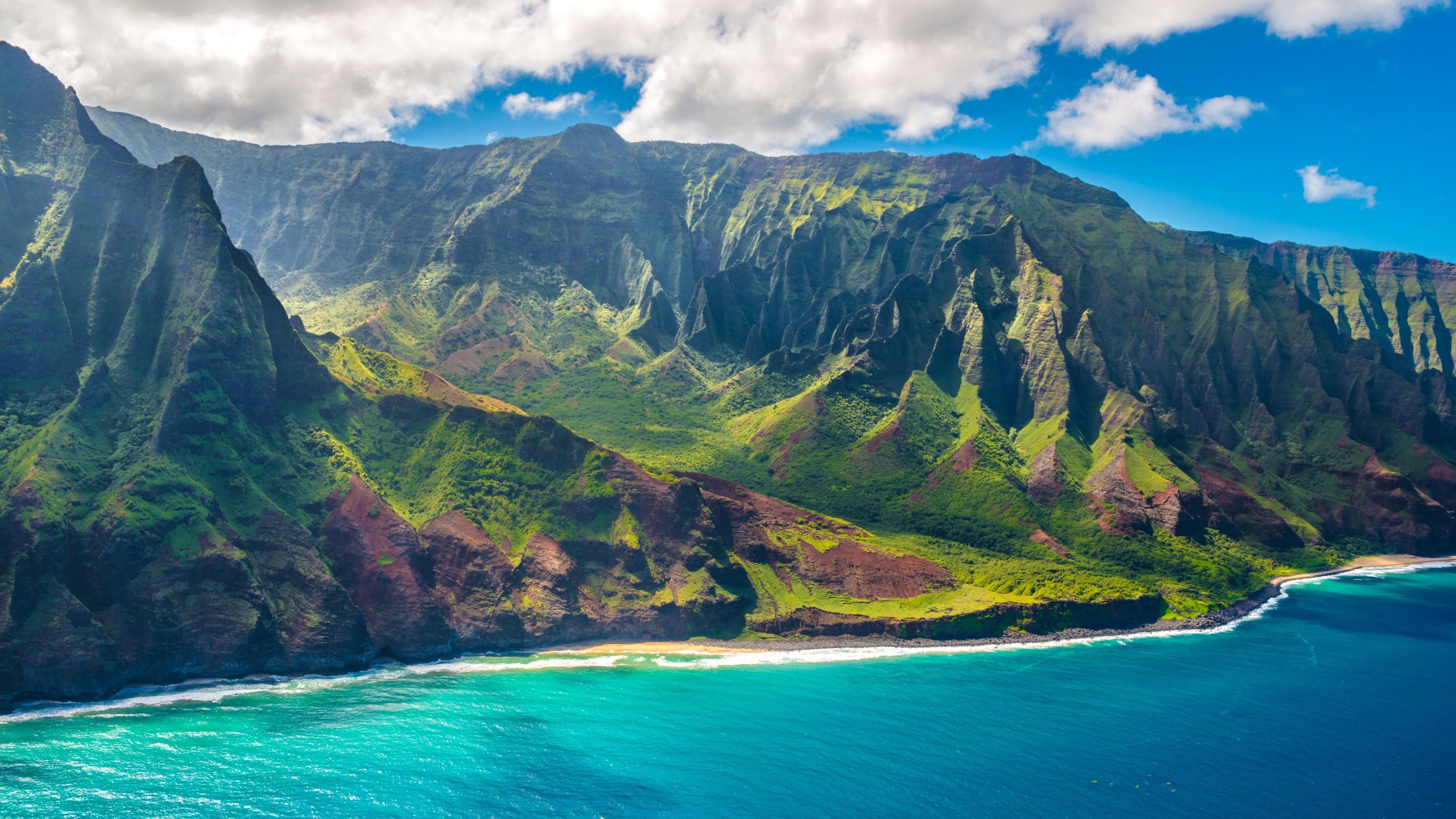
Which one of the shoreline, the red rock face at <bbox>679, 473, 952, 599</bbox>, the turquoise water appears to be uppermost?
the red rock face at <bbox>679, 473, 952, 599</bbox>

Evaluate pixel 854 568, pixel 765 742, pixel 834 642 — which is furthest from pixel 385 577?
pixel 854 568

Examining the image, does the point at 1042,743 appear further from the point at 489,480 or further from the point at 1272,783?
the point at 489,480

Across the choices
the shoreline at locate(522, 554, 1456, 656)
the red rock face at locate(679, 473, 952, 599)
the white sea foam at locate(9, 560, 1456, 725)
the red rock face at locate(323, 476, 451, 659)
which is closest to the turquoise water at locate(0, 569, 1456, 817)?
the white sea foam at locate(9, 560, 1456, 725)

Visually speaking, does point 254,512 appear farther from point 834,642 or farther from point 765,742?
point 834,642

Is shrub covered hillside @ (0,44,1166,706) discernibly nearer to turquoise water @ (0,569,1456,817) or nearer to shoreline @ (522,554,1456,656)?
shoreline @ (522,554,1456,656)

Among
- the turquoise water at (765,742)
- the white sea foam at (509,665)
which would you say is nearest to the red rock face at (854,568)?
the white sea foam at (509,665)

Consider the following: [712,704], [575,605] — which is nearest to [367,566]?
[575,605]

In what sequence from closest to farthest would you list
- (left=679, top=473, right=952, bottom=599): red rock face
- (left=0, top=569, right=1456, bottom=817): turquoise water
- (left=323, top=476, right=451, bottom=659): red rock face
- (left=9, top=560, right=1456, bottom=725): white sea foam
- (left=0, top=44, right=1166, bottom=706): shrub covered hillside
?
1. (left=0, top=569, right=1456, bottom=817): turquoise water
2. (left=9, top=560, right=1456, bottom=725): white sea foam
3. (left=0, top=44, right=1166, bottom=706): shrub covered hillside
4. (left=323, top=476, right=451, bottom=659): red rock face
5. (left=679, top=473, right=952, bottom=599): red rock face
